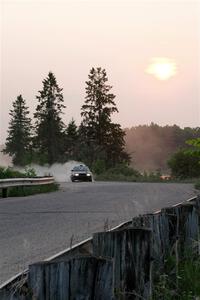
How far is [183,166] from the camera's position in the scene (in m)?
59.7

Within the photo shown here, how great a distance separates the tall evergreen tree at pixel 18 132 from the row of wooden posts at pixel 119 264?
102 meters

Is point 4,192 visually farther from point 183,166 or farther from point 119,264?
point 183,166

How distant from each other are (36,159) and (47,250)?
8378cm

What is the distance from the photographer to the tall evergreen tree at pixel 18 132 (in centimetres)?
10806

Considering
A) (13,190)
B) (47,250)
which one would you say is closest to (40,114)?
(13,190)

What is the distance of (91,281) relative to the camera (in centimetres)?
313

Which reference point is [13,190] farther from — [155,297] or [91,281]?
[91,281]

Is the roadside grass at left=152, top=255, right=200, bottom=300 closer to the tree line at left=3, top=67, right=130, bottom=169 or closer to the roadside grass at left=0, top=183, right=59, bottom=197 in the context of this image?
the roadside grass at left=0, top=183, right=59, bottom=197

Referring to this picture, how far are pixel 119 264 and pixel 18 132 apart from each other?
4146 inches

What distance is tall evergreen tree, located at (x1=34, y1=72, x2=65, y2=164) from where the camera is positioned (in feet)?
314

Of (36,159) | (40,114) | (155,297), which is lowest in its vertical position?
(155,297)

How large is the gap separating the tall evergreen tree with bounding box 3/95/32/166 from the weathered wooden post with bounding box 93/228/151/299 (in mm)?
103919

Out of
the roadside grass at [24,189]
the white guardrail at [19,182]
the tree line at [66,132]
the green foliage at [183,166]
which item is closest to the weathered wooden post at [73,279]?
the white guardrail at [19,182]

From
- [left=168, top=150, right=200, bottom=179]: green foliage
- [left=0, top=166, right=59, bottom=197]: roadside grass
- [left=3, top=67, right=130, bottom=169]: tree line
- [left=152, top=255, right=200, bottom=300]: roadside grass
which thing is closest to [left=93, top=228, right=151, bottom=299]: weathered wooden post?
[left=152, top=255, right=200, bottom=300]: roadside grass
